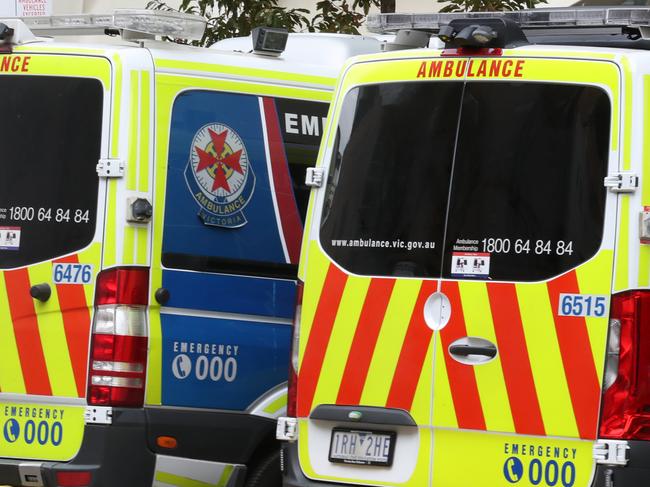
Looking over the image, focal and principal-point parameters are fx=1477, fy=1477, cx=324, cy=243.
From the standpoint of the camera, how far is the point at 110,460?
20.0 feet

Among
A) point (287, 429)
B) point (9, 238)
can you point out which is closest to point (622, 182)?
point (287, 429)

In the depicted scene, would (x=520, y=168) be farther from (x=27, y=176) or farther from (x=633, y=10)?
(x=27, y=176)

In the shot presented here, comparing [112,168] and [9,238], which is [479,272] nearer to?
[112,168]

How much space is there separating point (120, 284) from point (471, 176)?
63.4 inches

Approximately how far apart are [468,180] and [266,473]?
6.19ft

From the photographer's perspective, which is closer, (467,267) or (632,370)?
(632,370)

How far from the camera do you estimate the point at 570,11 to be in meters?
6.20

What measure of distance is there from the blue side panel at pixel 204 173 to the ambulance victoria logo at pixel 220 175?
0.04ft

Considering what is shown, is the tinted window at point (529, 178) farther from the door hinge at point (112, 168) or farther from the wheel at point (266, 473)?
the wheel at point (266, 473)

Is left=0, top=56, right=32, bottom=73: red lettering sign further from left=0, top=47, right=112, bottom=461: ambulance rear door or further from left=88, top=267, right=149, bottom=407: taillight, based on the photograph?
left=88, top=267, right=149, bottom=407: taillight

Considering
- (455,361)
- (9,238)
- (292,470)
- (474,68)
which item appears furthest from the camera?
(9,238)

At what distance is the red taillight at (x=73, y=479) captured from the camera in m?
6.08

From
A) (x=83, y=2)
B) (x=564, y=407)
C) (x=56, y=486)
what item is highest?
(x=83, y=2)

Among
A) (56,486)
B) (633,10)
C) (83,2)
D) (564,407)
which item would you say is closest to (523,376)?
(564,407)
